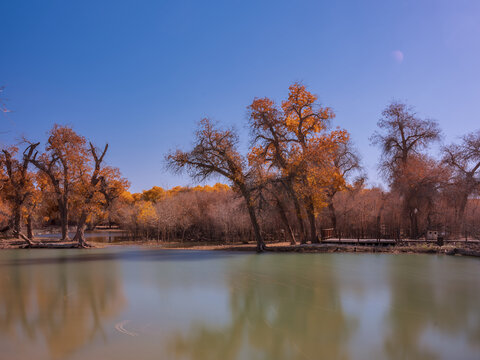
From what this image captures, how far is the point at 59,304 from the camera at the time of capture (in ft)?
28.4

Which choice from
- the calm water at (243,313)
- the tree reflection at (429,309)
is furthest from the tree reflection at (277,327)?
the tree reflection at (429,309)

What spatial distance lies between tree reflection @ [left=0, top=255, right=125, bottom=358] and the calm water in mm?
28

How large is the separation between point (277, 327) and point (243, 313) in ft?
4.13

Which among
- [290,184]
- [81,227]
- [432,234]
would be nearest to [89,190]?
[81,227]

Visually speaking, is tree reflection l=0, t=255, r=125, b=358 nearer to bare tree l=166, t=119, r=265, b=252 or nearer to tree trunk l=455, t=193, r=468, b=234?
bare tree l=166, t=119, r=265, b=252

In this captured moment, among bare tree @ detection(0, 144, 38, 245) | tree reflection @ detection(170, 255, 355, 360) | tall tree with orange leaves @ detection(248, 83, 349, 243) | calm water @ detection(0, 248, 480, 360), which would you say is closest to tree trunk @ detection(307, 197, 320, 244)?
tall tree with orange leaves @ detection(248, 83, 349, 243)

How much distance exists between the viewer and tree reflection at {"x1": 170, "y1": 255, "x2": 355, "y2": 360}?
5.56 metres

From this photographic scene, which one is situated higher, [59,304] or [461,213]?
[461,213]

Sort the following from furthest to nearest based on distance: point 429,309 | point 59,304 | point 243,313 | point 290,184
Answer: point 290,184 → point 59,304 → point 429,309 → point 243,313

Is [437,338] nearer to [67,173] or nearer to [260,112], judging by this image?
[260,112]

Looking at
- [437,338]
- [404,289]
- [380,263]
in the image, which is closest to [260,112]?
[380,263]

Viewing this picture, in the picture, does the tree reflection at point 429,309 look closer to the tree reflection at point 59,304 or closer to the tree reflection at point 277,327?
the tree reflection at point 277,327

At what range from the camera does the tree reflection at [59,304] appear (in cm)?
636

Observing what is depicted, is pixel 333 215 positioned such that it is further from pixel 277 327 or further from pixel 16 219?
pixel 16 219
